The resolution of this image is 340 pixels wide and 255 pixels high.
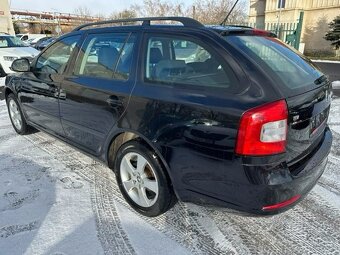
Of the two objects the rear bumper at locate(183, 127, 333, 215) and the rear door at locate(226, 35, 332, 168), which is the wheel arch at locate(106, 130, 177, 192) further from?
the rear door at locate(226, 35, 332, 168)

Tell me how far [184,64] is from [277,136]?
0.92 m

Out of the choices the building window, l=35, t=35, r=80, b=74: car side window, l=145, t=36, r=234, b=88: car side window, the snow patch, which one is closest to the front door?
l=35, t=35, r=80, b=74: car side window

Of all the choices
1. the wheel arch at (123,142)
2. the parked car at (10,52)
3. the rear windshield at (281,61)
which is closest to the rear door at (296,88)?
the rear windshield at (281,61)

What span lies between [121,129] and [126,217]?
0.80 meters

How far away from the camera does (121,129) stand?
274cm

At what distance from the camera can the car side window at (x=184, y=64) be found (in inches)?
85.3

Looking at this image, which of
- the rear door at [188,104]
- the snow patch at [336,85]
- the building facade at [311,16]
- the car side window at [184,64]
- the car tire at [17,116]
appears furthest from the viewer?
the building facade at [311,16]

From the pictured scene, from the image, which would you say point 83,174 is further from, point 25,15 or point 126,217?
point 25,15

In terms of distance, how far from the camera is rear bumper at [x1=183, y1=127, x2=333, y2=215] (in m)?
2.01

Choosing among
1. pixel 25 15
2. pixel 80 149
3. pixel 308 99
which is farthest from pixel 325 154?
pixel 25 15

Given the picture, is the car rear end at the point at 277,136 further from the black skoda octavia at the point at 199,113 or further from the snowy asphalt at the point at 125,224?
the snowy asphalt at the point at 125,224

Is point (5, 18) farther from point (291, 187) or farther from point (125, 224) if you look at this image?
point (291, 187)

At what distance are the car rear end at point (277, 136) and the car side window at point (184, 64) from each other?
163 millimetres

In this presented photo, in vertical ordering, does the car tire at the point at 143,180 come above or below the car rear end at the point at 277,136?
below
